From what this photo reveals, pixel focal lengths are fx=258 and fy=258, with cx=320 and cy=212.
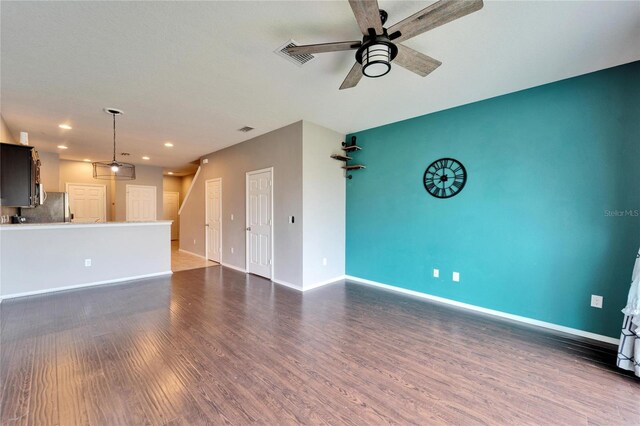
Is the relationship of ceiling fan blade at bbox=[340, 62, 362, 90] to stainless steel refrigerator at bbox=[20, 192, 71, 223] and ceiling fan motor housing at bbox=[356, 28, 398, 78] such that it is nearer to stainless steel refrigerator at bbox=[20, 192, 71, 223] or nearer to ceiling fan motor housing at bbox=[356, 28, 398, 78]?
ceiling fan motor housing at bbox=[356, 28, 398, 78]

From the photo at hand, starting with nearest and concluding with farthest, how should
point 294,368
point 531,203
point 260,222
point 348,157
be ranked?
1. point 294,368
2. point 531,203
3. point 348,157
4. point 260,222

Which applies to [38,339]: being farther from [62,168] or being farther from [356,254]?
[62,168]

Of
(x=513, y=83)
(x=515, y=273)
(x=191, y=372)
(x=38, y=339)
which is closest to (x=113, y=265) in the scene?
(x=38, y=339)

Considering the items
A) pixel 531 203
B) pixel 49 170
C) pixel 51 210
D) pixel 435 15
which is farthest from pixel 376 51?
pixel 49 170

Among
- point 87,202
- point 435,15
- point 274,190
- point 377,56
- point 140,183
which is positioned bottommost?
point 87,202

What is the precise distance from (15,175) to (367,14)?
5.03 meters

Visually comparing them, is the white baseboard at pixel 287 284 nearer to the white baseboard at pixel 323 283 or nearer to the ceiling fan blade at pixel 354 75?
the white baseboard at pixel 323 283

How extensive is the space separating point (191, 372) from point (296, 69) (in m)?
2.96

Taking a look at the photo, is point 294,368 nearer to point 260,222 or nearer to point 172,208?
point 260,222

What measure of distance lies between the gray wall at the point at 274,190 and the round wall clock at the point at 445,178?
2.03m

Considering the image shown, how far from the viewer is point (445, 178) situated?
3750 mm

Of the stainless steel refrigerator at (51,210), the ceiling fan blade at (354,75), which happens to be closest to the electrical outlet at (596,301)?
the ceiling fan blade at (354,75)

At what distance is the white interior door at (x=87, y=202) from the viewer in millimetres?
7381

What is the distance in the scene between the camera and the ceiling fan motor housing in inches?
70.1
